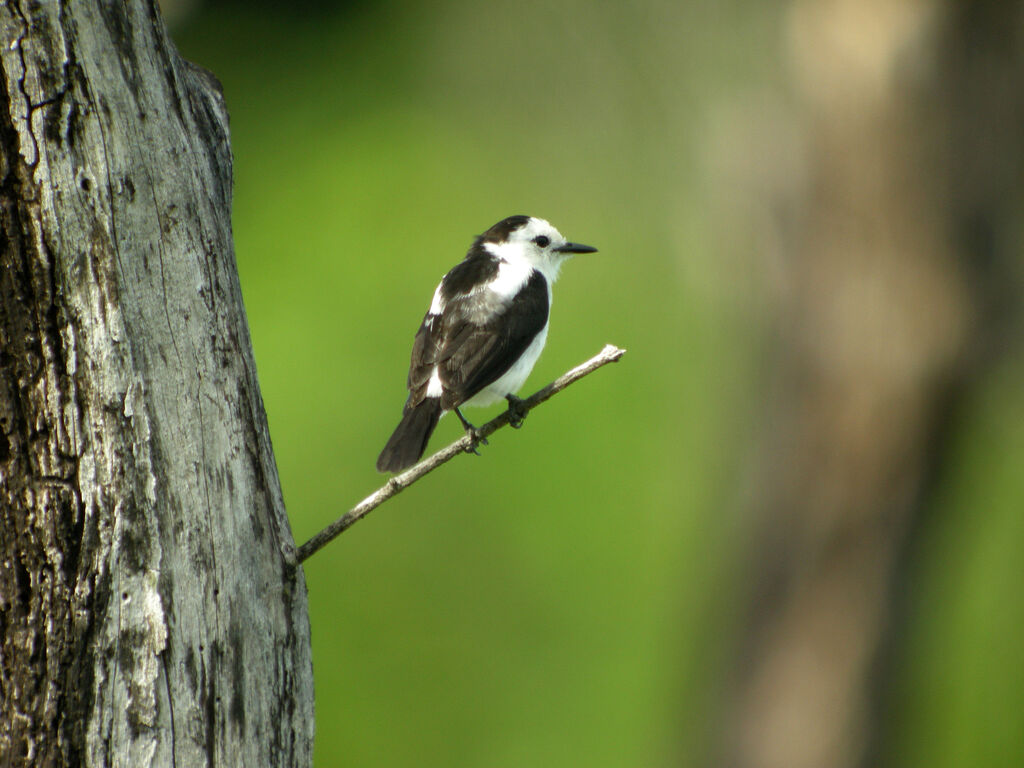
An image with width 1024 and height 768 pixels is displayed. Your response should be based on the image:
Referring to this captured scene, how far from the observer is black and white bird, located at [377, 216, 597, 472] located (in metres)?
3.66

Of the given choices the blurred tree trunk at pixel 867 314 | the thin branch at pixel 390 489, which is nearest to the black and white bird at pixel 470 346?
the thin branch at pixel 390 489

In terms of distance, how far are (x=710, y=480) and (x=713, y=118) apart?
96.2 inches

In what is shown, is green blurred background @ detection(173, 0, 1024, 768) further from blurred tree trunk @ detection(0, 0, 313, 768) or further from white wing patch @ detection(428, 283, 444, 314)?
blurred tree trunk @ detection(0, 0, 313, 768)

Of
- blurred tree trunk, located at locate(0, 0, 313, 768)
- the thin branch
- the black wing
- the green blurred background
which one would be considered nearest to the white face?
the black wing

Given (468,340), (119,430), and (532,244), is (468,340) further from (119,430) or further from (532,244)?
(119,430)

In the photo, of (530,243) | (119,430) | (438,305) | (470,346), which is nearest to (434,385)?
(470,346)

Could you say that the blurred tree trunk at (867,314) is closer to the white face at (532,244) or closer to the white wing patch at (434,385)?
the white face at (532,244)

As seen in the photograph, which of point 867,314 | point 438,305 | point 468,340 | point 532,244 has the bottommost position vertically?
point 867,314

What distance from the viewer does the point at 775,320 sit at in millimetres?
5387

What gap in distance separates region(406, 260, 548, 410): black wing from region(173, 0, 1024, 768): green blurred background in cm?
195

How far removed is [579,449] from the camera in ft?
26.2

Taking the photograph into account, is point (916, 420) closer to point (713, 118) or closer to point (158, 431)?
point (713, 118)

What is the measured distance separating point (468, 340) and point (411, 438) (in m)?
0.39

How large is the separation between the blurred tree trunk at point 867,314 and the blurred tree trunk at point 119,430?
335cm
